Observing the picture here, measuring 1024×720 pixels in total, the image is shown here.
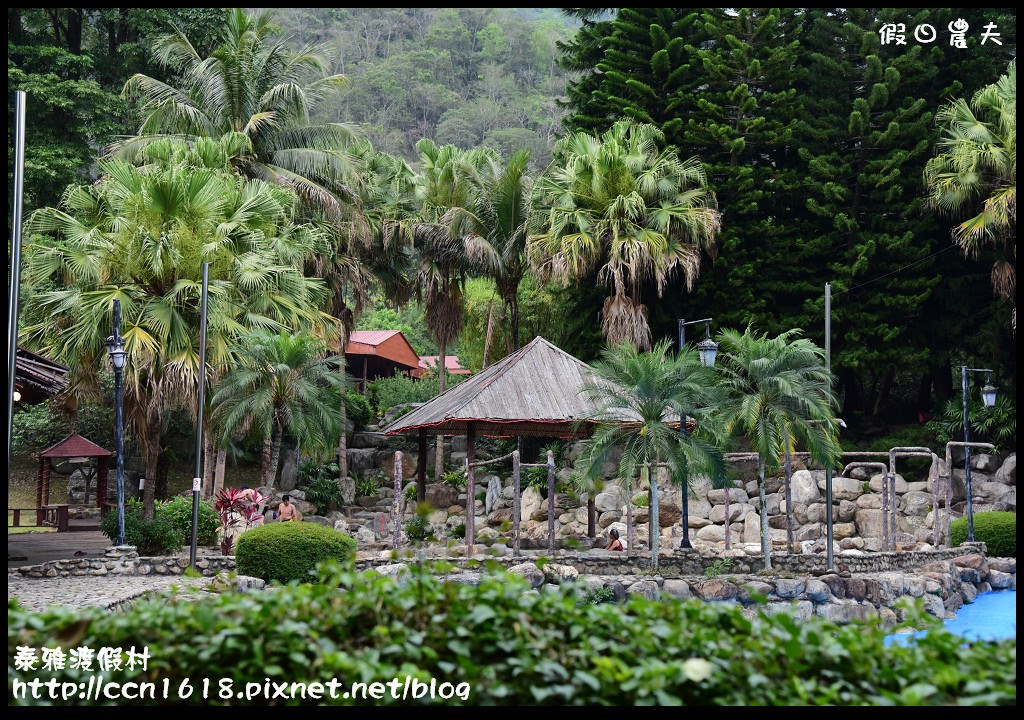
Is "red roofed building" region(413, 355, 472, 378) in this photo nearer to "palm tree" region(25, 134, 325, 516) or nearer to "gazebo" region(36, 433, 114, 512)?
"gazebo" region(36, 433, 114, 512)

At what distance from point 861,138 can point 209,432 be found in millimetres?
18938

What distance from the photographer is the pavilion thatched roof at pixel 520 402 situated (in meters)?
18.8

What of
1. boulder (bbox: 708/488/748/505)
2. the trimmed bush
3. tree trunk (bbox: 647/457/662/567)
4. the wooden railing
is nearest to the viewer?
the trimmed bush

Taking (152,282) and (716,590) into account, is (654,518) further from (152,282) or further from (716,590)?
(152,282)

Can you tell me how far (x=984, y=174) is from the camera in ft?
82.9

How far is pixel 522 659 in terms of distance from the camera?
419 centimetres

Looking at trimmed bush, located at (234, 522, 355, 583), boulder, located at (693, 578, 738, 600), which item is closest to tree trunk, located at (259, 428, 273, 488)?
trimmed bush, located at (234, 522, 355, 583)

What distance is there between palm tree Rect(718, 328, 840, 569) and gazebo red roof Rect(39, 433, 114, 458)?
1525cm

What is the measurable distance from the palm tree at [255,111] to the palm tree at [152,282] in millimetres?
7508

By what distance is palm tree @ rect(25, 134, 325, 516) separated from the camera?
17.4 m

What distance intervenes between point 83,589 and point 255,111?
54.5ft

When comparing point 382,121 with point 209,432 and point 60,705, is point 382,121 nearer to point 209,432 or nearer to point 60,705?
point 209,432

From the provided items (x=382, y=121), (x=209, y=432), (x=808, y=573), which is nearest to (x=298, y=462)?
(x=209, y=432)

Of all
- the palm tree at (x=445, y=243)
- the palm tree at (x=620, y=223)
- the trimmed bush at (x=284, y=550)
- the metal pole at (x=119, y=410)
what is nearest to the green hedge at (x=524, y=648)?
the trimmed bush at (x=284, y=550)
